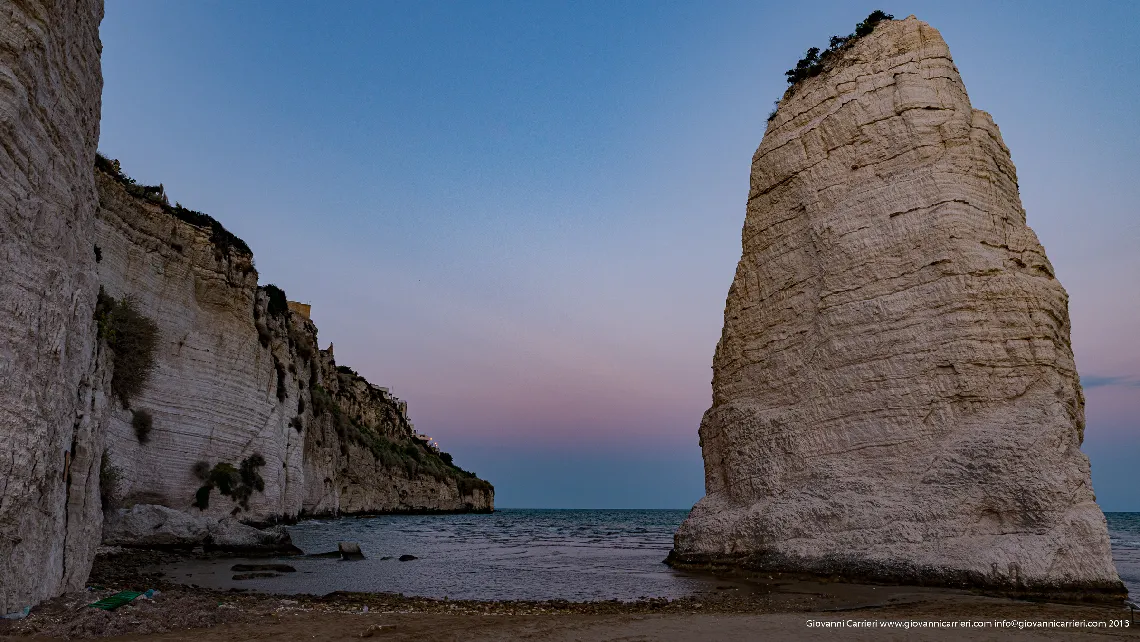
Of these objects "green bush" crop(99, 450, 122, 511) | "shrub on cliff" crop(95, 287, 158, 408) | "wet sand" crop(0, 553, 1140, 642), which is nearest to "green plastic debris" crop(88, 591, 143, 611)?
"wet sand" crop(0, 553, 1140, 642)

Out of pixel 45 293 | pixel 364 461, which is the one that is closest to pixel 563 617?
pixel 45 293

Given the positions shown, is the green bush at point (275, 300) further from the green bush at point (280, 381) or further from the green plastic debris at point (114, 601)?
the green plastic debris at point (114, 601)

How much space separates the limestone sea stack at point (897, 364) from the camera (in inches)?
406

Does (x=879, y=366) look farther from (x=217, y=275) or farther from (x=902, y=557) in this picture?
(x=217, y=275)

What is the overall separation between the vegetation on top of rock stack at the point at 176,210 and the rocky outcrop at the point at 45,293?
54.2ft

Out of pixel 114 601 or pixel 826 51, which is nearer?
pixel 114 601

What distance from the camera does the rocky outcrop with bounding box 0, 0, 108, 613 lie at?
5.78 meters

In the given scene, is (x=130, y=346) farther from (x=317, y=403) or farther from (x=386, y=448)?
(x=386, y=448)

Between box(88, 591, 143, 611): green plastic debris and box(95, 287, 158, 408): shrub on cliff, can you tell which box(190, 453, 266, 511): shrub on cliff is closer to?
box(95, 287, 158, 408): shrub on cliff

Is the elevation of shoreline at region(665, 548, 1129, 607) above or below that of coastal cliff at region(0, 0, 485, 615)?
below

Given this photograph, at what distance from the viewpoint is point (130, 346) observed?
22.0 metres

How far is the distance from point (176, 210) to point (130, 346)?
244 inches

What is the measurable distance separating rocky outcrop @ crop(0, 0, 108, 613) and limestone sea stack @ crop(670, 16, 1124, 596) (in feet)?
35.0

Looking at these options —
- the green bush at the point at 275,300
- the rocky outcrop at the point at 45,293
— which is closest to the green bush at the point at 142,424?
the green bush at the point at 275,300
